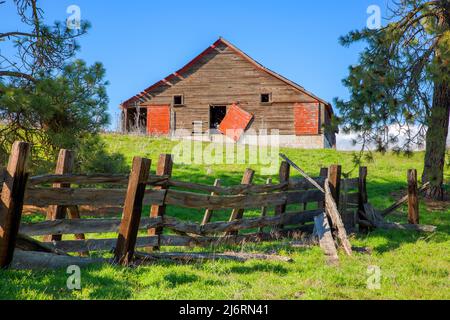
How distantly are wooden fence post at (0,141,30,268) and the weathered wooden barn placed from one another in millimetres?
26526

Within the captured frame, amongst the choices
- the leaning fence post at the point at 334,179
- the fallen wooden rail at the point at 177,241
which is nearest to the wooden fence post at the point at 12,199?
the fallen wooden rail at the point at 177,241

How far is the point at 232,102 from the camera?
3316 centimetres

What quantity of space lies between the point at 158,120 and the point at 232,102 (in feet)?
18.9

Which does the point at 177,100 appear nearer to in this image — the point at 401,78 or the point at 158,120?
the point at 158,120

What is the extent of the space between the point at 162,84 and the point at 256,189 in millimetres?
26118

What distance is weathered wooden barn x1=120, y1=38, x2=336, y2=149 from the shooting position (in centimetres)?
3228

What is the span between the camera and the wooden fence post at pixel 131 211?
6.52 meters

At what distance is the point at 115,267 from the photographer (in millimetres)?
6336

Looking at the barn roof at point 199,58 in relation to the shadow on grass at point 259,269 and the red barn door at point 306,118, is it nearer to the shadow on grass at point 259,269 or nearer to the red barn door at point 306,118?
the red barn door at point 306,118

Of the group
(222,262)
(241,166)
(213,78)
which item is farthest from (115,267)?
(213,78)

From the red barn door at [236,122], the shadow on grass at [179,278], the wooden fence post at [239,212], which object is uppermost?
the red barn door at [236,122]

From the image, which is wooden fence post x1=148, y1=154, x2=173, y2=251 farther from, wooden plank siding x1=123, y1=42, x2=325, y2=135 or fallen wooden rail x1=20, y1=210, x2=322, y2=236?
wooden plank siding x1=123, y1=42, x2=325, y2=135

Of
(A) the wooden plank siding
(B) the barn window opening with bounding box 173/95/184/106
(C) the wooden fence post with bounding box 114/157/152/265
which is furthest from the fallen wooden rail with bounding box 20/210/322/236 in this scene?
(B) the barn window opening with bounding box 173/95/184/106

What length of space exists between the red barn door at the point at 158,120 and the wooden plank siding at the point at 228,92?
1.47 feet
